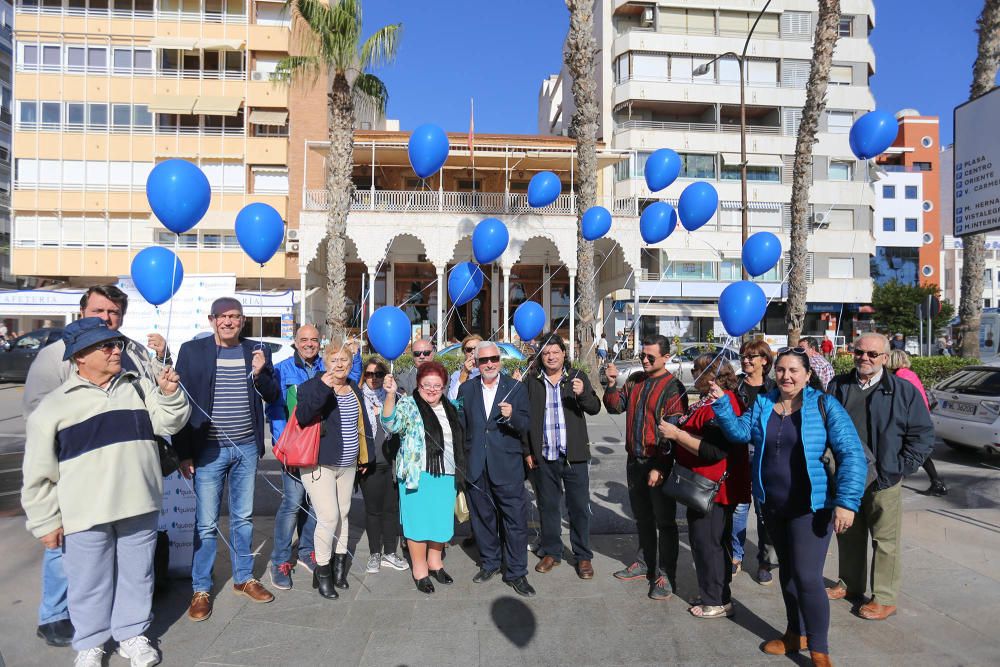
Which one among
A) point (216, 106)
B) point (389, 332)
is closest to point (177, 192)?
point (389, 332)

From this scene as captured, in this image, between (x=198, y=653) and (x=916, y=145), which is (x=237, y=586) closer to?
(x=198, y=653)

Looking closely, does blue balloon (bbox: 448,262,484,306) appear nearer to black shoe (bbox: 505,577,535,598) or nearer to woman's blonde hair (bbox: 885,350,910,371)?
woman's blonde hair (bbox: 885,350,910,371)

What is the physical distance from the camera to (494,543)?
15.6 ft

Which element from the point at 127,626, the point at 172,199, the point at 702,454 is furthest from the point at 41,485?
the point at 702,454

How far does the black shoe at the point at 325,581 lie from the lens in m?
4.32

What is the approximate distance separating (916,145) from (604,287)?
1526 inches

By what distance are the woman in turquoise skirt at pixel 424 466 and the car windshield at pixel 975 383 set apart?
27.2ft

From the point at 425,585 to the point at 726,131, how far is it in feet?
116

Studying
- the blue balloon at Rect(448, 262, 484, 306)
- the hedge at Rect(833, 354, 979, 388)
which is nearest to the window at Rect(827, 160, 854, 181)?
the hedge at Rect(833, 354, 979, 388)

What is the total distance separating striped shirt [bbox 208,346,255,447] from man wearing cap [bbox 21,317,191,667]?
1.96 feet

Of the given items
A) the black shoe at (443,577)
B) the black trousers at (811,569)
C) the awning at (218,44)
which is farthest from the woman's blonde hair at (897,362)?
the awning at (218,44)

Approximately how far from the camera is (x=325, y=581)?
4348 mm

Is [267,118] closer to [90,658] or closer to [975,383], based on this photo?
[975,383]

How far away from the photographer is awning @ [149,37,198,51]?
27953 mm
